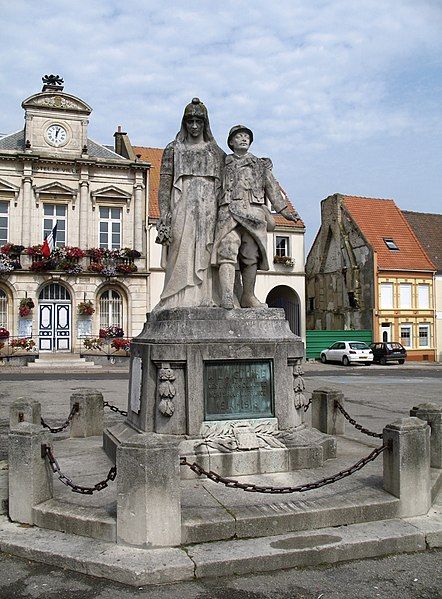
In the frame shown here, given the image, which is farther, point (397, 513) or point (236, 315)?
point (236, 315)

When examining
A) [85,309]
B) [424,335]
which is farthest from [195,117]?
[424,335]

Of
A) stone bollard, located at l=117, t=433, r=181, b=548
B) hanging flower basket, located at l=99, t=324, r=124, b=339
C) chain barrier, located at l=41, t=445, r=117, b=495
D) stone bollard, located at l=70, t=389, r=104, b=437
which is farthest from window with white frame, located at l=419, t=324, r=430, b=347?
stone bollard, located at l=117, t=433, r=181, b=548

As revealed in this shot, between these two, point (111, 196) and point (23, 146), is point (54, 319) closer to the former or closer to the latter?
point (111, 196)

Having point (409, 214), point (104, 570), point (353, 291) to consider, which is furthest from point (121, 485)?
point (409, 214)

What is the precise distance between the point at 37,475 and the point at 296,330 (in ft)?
105

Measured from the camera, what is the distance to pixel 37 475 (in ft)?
17.1

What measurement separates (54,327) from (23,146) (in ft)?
32.6

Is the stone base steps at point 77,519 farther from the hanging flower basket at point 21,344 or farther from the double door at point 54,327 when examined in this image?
the double door at point 54,327

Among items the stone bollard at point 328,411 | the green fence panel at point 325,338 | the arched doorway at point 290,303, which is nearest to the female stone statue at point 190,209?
the stone bollard at point 328,411

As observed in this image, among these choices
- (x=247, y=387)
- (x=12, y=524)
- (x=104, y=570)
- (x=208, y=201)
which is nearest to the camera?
(x=104, y=570)

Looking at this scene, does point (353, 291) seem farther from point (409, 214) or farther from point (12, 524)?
point (12, 524)

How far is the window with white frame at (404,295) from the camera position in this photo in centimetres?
3734

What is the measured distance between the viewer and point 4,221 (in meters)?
31.6

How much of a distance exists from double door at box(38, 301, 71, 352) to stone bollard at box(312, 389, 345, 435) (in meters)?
24.2
